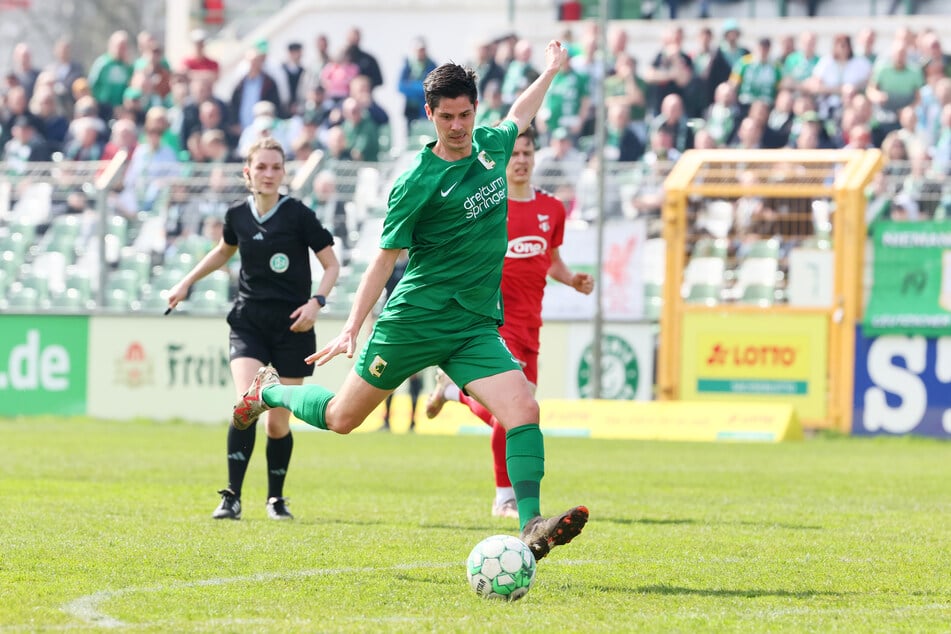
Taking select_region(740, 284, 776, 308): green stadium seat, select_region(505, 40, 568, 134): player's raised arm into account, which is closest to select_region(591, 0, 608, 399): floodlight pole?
select_region(740, 284, 776, 308): green stadium seat

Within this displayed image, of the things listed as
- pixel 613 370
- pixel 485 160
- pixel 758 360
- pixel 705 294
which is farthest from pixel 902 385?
pixel 485 160

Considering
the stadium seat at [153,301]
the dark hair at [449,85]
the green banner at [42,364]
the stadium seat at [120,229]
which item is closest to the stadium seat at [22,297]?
the green banner at [42,364]

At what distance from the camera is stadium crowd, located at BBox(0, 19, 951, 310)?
67.4 ft

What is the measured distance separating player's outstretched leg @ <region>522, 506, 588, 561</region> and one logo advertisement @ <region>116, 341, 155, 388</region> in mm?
14843

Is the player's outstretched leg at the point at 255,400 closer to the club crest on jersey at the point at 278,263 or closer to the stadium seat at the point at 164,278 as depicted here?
the club crest on jersey at the point at 278,263

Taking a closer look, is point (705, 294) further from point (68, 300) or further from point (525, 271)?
point (525, 271)

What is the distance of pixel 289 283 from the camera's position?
9578 mm

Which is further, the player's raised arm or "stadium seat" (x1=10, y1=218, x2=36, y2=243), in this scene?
"stadium seat" (x1=10, y1=218, x2=36, y2=243)

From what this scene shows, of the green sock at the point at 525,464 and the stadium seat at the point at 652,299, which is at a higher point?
Result: the stadium seat at the point at 652,299

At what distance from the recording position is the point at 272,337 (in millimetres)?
9531

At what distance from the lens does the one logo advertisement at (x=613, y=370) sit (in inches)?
774

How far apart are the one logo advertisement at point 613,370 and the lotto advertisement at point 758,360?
64 cm

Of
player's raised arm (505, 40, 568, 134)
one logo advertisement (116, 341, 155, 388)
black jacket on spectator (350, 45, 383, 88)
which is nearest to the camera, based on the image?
player's raised arm (505, 40, 568, 134)

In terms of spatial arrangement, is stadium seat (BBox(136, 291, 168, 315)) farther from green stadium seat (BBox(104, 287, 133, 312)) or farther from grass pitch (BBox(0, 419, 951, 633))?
grass pitch (BBox(0, 419, 951, 633))
